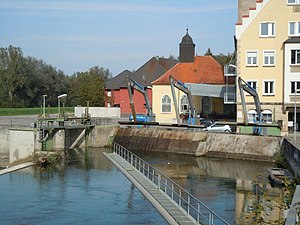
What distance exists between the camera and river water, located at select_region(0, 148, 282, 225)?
22.5 metres

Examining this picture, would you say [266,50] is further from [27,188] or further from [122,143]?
[27,188]

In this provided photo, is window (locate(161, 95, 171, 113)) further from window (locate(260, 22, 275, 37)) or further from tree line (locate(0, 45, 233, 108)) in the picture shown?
tree line (locate(0, 45, 233, 108))

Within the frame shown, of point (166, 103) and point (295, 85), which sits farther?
point (166, 103)

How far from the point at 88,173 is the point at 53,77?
71.6 meters

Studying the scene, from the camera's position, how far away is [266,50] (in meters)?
48.9

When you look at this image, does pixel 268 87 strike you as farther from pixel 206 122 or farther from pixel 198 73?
pixel 198 73

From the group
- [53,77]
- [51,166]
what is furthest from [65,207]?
[53,77]

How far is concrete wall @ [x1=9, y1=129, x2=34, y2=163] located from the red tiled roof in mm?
19109

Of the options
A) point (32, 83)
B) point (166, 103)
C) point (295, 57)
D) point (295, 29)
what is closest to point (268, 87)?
point (295, 57)

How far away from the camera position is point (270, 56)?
160 ft

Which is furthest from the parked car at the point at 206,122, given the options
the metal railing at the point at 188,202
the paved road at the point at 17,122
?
the paved road at the point at 17,122

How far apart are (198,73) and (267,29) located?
47.6 feet

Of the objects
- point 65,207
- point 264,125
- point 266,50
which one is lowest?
point 65,207

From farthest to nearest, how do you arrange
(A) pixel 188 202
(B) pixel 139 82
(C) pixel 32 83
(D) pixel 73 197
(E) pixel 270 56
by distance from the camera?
(C) pixel 32 83 → (B) pixel 139 82 → (E) pixel 270 56 → (D) pixel 73 197 → (A) pixel 188 202
